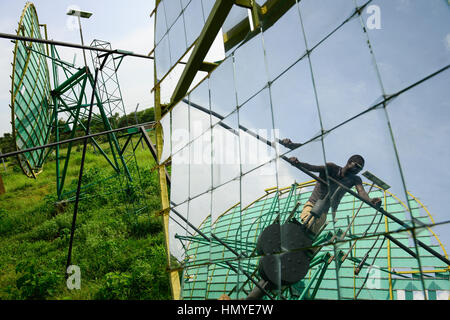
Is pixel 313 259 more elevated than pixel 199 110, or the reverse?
pixel 199 110

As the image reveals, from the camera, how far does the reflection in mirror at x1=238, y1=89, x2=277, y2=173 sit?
13.1 ft

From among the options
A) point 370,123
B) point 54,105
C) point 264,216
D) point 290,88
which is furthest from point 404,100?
point 54,105

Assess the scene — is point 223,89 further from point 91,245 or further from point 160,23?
point 91,245

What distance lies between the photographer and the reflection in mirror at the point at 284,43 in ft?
12.5

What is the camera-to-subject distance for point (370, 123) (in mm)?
Result: 2797

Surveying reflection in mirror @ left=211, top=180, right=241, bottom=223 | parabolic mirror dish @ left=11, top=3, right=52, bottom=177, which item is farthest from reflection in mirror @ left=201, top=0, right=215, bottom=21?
parabolic mirror dish @ left=11, top=3, right=52, bottom=177

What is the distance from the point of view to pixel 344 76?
10.3 feet

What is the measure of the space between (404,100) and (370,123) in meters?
0.33

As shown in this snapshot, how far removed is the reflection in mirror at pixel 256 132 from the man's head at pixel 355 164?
3.39 feet

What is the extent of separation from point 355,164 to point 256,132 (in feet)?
4.90

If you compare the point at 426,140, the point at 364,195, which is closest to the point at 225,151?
the point at 364,195

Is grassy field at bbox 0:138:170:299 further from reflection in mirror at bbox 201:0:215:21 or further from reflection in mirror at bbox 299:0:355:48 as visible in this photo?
reflection in mirror at bbox 299:0:355:48
